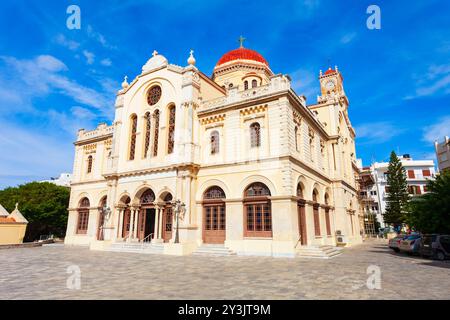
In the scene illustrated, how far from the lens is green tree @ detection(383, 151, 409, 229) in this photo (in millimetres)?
41281

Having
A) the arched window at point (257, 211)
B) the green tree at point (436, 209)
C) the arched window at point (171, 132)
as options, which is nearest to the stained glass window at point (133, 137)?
the arched window at point (171, 132)

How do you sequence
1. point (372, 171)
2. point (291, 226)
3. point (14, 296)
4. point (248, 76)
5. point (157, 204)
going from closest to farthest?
point (14, 296), point (291, 226), point (157, 204), point (248, 76), point (372, 171)

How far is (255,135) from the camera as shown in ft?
60.7

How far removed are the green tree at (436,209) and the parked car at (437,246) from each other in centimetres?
140

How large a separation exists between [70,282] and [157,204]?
11418 millimetres

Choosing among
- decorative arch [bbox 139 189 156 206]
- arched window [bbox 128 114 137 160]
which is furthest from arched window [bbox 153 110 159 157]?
decorative arch [bbox 139 189 156 206]

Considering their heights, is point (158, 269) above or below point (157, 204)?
below

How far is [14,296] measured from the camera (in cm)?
674

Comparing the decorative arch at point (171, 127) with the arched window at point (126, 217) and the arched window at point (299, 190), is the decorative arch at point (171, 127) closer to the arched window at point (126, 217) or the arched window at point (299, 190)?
the arched window at point (126, 217)

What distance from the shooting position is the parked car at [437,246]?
14.0m

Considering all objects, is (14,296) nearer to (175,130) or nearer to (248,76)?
(175,130)

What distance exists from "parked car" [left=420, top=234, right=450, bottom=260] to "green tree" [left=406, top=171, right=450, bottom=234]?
1.40 metres

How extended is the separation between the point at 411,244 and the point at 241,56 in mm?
22629
